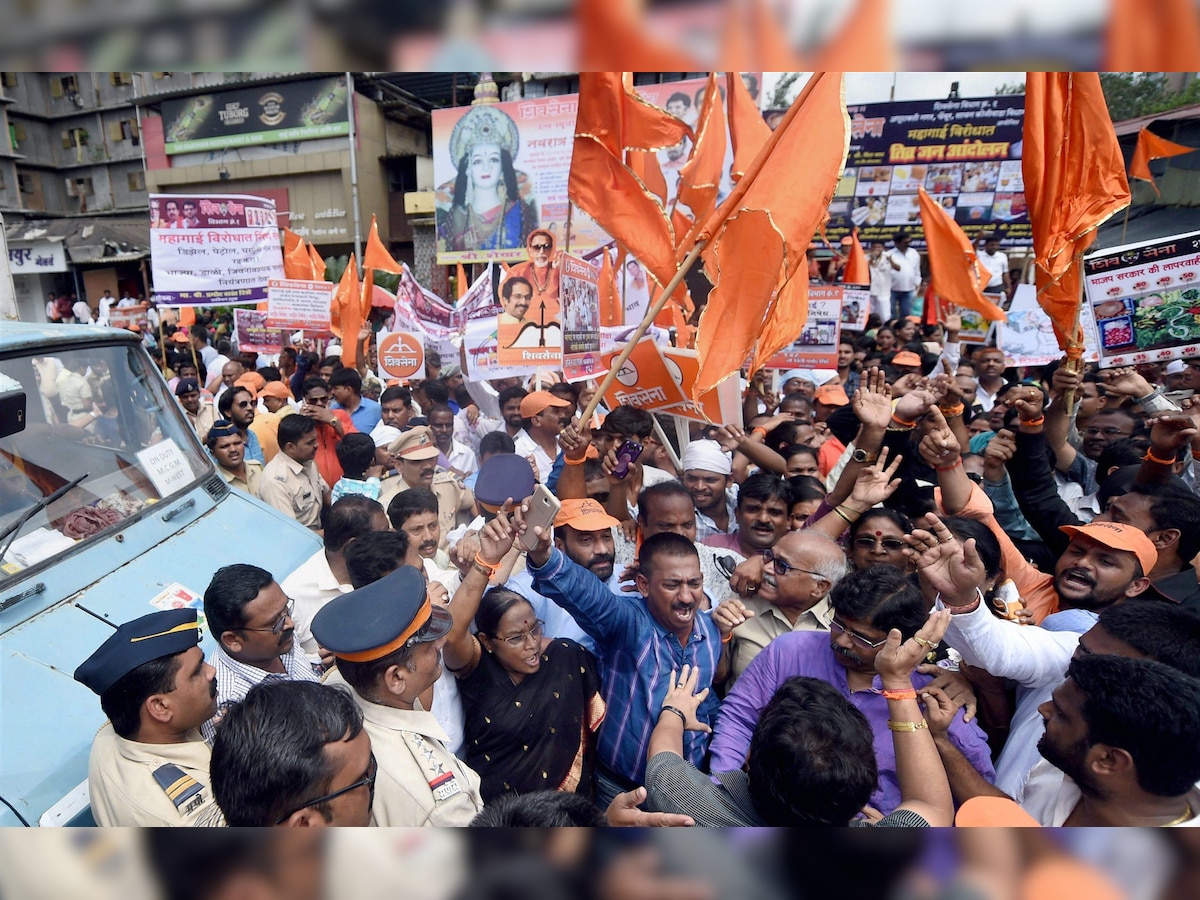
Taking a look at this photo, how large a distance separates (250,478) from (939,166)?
726 inches

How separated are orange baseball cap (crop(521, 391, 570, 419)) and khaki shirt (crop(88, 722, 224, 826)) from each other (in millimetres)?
3477

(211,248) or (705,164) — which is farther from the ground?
(705,164)

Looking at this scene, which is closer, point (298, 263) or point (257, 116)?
point (298, 263)

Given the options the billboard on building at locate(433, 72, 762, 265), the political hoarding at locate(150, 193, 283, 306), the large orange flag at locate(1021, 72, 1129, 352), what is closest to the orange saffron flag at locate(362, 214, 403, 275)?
the political hoarding at locate(150, 193, 283, 306)

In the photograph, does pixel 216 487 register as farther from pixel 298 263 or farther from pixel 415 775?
pixel 298 263

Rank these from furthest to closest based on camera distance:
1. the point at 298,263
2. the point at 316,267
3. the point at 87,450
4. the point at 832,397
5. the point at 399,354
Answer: the point at 316,267, the point at 298,263, the point at 399,354, the point at 832,397, the point at 87,450

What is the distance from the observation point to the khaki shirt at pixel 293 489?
4543 mm

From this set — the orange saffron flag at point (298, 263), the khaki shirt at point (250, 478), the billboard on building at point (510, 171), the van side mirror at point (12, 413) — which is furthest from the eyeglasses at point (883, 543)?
the billboard on building at point (510, 171)

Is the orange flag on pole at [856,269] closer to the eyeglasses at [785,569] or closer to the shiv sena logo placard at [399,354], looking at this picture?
the shiv sena logo placard at [399,354]

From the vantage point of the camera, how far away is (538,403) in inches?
201

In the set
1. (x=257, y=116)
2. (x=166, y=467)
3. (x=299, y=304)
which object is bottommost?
(x=166, y=467)

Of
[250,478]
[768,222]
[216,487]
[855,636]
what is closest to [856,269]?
[768,222]

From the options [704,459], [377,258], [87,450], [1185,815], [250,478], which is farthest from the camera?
[377,258]

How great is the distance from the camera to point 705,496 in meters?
4.14
